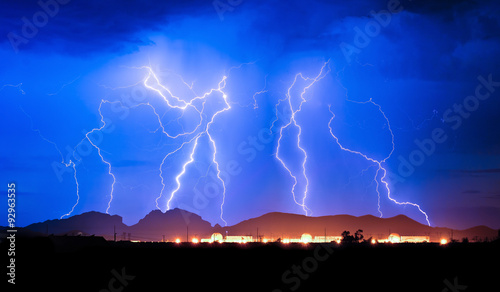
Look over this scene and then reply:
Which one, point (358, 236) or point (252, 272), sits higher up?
point (358, 236)

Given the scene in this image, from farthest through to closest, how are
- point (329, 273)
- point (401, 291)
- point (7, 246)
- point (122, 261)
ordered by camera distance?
1. point (122, 261)
2. point (7, 246)
3. point (329, 273)
4. point (401, 291)

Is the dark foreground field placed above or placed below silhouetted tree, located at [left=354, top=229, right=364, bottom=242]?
below

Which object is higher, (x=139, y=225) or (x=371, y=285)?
(x=139, y=225)

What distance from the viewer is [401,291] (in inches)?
755

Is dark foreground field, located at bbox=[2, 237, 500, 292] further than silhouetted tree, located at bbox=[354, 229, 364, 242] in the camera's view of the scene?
No

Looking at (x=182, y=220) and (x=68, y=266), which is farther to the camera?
(x=182, y=220)

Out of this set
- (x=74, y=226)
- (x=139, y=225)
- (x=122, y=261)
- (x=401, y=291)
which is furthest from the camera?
(x=139, y=225)

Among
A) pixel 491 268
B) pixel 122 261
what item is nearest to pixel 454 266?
pixel 491 268

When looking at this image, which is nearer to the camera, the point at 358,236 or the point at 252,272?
the point at 252,272

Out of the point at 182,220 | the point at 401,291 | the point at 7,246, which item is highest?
the point at 182,220

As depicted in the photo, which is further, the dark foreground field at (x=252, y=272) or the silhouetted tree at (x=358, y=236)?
the silhouetted tree at (x=358, y=236)

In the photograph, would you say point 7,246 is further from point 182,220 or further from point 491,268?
point 182,220

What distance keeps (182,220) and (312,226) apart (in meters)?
38.4

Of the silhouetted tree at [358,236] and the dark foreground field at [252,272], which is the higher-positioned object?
the silhouetted tree at [358,236]
